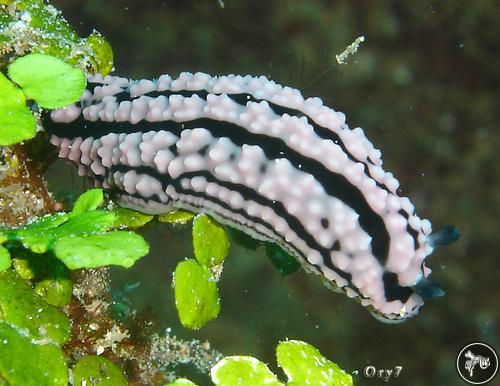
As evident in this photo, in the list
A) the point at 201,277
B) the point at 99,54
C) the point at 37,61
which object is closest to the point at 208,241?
the point at 201,277

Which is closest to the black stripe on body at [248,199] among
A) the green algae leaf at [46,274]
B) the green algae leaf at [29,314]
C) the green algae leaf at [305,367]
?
the green algae leaf at [305,367]

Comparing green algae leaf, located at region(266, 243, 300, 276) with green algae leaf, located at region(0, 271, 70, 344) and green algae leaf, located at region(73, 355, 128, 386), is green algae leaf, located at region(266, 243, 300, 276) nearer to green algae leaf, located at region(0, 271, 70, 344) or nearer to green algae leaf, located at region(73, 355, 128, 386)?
green algae leaf, located at region(73, 355, 128, 386)

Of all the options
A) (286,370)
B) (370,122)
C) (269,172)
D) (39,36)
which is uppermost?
(370,122)

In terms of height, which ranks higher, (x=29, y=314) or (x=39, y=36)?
(x=39, y=36)

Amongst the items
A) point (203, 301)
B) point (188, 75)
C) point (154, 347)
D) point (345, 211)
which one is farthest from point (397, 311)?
point (188, 75)

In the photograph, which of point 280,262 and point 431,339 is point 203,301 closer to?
point 280,262

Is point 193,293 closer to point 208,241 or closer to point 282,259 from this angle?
point 208,241

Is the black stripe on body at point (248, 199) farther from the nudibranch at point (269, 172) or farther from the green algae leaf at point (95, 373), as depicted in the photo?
the green algae leaf at point (95, 373)
